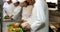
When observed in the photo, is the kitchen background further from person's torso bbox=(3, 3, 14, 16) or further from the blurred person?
person's torso bbox=(3, 3, 14, 16)

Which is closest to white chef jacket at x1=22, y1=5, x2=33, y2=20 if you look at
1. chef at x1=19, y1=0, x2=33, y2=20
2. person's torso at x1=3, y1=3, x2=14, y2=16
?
chef at x1=19, y1=0, x2=33, y2=20

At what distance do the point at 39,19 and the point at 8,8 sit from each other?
28cm

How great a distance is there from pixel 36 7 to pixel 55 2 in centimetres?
16

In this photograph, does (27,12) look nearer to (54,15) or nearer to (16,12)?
(16,12)

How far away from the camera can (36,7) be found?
124cm

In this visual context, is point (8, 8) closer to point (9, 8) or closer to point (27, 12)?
point (9, 8)

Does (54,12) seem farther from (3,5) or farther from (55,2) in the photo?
(3,5)

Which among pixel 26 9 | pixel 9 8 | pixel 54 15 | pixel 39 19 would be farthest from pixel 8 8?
pixel 54 15

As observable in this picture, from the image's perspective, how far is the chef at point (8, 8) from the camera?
1282 mm

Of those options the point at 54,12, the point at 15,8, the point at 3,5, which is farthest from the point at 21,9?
the point at 54,12

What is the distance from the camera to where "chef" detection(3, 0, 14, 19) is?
1.28 m

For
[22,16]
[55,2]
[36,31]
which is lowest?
[36,31]

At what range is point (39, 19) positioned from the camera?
3.99 feet

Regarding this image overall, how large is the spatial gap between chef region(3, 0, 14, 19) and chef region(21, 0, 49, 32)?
0.56 ft
